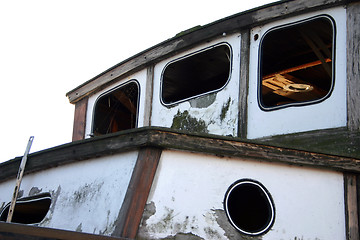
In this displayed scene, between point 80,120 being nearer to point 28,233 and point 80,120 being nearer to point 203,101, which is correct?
point 203,101

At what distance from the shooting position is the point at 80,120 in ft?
30.0

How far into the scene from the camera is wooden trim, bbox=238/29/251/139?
6.38 m

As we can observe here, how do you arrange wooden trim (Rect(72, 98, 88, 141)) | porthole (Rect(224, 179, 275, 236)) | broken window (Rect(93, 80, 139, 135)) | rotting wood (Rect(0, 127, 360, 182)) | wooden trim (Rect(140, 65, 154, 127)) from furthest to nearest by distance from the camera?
broken window (Rect(93, 80, 139, 135)) < wooden trim (Rect(72, 98, 88, 141)) < wooden trim (Rect(140, 65, 154, 127)) < porthole (Rect(224, 179, 275, 236)) < rotting wood (Rect(0, 127, 360, 182))

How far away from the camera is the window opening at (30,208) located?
586cm

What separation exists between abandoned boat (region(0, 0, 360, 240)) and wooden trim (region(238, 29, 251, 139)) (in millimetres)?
13

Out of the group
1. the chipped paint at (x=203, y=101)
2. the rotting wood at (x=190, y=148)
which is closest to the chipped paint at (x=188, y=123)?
the chipped paint at (x=203, y=101)

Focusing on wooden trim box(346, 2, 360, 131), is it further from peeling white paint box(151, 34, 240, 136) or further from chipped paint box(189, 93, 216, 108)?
chipped paint box(189, 93, 216, 108)

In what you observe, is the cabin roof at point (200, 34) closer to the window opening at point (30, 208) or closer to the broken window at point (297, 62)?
the broken window at point (297, 62)

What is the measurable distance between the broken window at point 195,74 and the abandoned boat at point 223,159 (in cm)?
12

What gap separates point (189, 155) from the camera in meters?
4.79

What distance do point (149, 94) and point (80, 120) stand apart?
1930 mm

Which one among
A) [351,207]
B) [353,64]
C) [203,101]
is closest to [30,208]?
[203,101]

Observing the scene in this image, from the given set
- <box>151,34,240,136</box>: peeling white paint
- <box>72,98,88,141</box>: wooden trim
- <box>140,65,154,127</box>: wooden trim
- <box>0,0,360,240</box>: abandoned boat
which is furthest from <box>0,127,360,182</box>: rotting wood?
<box>72,98,88,141</box>: wooden trim

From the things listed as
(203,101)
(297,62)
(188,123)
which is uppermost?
(297,62)
